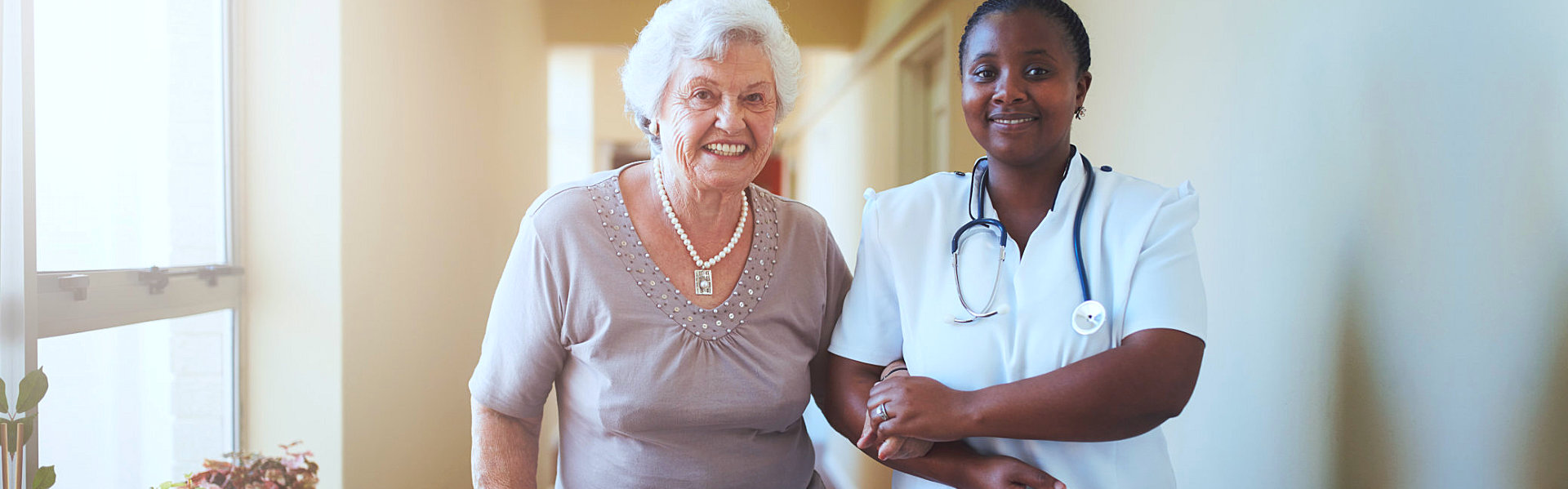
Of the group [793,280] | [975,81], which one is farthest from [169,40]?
[975,81]

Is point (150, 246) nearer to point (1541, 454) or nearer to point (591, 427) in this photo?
point (591, 427)

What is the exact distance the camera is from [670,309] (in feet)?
4.33

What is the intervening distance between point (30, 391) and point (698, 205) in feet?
2.91

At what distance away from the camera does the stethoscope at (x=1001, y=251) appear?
1.04 meters

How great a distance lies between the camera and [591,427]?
1.35 m

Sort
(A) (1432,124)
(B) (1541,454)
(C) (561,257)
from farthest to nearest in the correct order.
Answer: (C) (561,257) < (A) (1432,124) < (B) (1541,454)

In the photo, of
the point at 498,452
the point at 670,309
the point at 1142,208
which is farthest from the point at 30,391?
the point at 1142,208

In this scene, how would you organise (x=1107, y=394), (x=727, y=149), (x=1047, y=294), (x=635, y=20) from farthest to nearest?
(x=635, y=20) < (x=727, y=149) < (x=1047, y=294) < (x=1107, y=394)

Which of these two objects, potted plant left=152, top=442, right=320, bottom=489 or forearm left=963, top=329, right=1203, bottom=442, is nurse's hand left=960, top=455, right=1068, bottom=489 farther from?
potted plant left=152, top=442, right=320, bottom=489

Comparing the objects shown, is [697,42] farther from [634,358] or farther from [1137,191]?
[1137,191]

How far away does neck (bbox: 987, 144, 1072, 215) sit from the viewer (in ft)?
3.80

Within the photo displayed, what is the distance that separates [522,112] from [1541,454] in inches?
154

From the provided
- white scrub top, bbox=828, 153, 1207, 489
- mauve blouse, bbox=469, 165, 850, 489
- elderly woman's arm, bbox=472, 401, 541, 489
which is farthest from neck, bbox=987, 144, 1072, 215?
elderly woman's arm, bbox=472, 401, 541, 489

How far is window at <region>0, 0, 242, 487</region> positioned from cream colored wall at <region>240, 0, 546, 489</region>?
8cm
